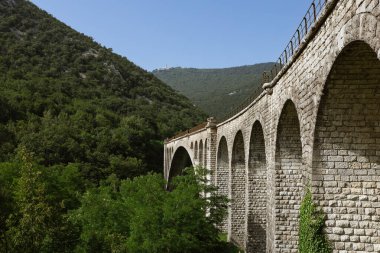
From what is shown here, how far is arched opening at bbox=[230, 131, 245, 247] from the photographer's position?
25.2 m

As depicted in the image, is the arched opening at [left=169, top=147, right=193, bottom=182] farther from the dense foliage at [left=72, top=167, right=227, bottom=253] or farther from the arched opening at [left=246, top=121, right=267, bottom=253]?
the arched opening at [left=246, top=121, right=267, bottom=253]

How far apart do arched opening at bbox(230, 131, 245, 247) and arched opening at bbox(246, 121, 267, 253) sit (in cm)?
457

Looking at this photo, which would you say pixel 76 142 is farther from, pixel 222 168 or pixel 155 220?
pixel 155 220

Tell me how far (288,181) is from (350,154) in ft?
17.2

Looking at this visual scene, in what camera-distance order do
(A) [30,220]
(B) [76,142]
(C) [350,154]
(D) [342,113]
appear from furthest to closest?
(B) [76,142] → (A) [30,220] → (C) [350,154] → (D) [342,113]

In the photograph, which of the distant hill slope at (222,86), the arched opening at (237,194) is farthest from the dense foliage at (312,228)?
the distant hill slope at (222,86)

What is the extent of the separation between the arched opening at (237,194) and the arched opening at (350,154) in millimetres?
15171

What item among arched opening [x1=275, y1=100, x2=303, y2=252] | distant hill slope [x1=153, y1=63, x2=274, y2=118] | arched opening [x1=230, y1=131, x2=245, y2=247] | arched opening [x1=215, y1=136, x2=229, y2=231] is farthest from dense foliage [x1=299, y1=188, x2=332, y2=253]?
distant hill slope [x1=153, y1=63, x2=274, y2=118]

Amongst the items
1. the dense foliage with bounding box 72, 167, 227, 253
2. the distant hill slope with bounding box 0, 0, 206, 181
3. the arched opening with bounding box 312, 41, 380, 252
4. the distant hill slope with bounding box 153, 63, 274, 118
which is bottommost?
the dense foliage with bounding box 72, 167, 227, 253

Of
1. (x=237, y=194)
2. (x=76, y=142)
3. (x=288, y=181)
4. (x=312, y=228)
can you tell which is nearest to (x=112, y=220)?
(x=237, y=194)

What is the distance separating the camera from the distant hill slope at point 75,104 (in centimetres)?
5262

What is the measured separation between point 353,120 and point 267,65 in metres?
166

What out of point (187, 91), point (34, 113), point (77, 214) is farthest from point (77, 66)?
point (187, 91)

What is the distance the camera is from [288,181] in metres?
14.5
